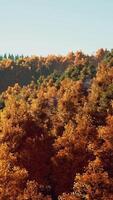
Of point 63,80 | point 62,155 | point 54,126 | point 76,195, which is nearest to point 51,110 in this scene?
point 54,126

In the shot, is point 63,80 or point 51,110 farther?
point 63,80

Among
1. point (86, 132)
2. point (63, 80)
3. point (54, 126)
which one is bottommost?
point (86, 132)

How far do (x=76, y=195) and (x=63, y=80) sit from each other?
106m

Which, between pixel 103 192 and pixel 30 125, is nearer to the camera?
pixel 103 192

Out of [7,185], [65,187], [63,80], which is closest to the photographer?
[7,185]

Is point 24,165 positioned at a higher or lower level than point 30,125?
lower

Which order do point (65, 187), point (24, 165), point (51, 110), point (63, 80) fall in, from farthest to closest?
point (63, 80) → point (51, 110) → point (24, 165) → point (65, 187)

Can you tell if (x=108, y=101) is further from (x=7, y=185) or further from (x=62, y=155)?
(x=7, y=185)

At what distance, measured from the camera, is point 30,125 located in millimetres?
134625

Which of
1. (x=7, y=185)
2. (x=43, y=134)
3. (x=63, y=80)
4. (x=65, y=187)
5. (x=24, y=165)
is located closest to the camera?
(x=7, y=185)

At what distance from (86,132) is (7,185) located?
3811 cm

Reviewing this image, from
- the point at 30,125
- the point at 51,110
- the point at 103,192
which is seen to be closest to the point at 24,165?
the point at 30,125

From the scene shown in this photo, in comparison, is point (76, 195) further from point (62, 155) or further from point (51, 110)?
point (51, 110)

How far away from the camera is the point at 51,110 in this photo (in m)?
156
